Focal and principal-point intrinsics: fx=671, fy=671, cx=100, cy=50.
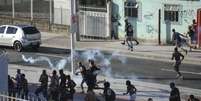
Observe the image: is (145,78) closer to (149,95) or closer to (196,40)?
(149,95)

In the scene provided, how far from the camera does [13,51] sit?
1446 inches

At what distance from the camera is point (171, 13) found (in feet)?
125

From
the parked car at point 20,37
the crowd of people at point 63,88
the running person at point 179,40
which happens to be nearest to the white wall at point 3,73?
the crowd of people at point 63,88

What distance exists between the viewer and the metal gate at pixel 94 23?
1585 inches

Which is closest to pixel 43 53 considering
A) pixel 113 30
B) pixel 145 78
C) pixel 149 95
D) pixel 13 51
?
pixel 13 51

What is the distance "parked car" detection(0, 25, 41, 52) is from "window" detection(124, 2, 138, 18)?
5838mm

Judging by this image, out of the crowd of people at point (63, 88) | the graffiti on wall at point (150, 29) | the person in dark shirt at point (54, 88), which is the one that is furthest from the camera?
the graffiti on wall at point (150, 29)

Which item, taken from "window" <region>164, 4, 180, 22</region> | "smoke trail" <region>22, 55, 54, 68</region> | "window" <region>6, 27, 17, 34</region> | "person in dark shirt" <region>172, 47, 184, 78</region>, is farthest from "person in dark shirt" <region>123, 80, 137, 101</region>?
"window" <region>164, 4, 180, 22</region>

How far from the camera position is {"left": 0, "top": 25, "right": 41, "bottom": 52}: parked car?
119 feet

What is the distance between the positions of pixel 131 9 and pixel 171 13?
263cm

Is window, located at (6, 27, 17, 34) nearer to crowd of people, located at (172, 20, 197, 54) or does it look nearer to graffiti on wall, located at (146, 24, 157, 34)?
graffiti on wall, located at (146, 24, 157, 34)

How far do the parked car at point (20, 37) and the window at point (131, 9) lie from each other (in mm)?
5838

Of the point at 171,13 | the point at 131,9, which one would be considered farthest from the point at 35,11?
the point at 171,13

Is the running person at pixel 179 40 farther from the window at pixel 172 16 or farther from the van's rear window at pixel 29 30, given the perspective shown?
the van's rear window at pixel 29 30
